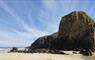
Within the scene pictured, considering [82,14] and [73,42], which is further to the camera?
[82,14]

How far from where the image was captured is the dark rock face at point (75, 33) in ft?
201

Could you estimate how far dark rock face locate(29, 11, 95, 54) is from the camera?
61197 mm

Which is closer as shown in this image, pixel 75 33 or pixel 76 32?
pixel 75 33

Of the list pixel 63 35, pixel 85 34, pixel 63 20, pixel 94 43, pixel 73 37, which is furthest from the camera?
pixel 63 20

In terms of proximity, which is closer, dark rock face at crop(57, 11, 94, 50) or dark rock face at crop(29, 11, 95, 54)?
dark rock face at crop(29, 11, 95, 54)

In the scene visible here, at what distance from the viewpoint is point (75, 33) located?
6938 cm

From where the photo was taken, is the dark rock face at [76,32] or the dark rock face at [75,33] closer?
the dark rock face at [75,33]

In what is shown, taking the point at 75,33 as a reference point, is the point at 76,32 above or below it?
above

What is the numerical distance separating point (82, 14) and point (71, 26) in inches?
264

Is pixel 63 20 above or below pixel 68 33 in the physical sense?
above

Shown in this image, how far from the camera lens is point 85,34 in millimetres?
63500

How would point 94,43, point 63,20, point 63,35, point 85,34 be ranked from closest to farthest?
point 94,43 < point 85,34 < point 63,35 < point 63,20

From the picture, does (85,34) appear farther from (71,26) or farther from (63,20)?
(63,20)

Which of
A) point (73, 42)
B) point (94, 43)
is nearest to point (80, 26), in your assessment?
point (73, 42)
